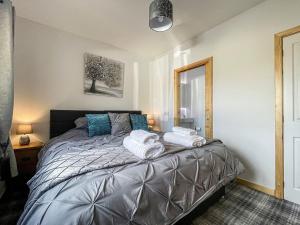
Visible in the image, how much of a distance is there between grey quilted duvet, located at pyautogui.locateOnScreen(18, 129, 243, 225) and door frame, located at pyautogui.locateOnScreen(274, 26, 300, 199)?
43.3 inches

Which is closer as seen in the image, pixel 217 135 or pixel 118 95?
pixel 217 135

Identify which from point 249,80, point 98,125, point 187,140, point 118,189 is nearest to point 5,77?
point 118,189

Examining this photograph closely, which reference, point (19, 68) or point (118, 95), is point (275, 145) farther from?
point (19, 68)

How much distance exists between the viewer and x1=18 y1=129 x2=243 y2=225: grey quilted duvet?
30.7 inches

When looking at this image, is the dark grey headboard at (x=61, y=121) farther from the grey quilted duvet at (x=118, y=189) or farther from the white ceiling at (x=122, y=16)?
the grey quilted duvet at (x=118, y=189)

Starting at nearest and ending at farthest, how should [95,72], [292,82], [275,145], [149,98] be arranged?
[292,82]
[275,145]
[95,72]
[149,98]

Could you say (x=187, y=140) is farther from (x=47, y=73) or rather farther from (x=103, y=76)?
(x=47, y=73)

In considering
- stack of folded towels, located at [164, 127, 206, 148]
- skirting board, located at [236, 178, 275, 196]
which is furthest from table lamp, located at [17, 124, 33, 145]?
skirting board, located at [236, 178, 275, 196]

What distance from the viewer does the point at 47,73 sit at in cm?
265

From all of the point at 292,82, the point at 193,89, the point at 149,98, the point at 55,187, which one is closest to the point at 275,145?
the point at 292,82

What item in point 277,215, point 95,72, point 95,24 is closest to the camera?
point 277,215

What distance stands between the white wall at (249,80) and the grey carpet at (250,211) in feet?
1.03

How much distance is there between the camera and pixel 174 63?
139 inches

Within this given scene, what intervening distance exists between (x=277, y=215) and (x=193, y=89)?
2462 mm
